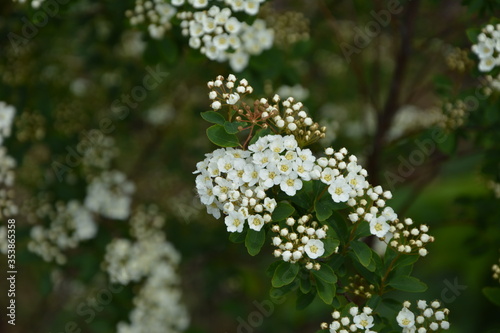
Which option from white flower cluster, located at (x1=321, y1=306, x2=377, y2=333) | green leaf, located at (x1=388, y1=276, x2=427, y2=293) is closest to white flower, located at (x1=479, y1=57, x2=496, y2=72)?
green leaf, located at (x1=388, y1=276, x2=427, y2=293)

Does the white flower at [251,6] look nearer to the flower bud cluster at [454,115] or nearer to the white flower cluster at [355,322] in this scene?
the flower bud cluster at [454,115]

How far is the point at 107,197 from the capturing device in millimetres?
4191

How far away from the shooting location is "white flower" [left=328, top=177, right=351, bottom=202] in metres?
2.18

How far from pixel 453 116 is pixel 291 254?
1.74m

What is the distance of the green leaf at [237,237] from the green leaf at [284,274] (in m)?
0.21

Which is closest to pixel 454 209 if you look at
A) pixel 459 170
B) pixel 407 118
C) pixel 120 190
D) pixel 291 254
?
pixel 407 118

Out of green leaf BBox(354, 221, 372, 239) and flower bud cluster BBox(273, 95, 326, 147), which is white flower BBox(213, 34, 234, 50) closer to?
flower bud cluster BBox(273, 95, 326, 147)

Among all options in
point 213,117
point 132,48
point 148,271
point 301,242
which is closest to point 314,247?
point 301,242

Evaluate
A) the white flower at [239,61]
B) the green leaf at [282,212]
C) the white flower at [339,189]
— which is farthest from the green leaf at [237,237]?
the white flower at [239,61]

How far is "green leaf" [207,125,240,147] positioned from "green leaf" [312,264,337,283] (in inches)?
24.9

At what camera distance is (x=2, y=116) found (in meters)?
3.44

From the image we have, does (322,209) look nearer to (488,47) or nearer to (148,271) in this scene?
(488,47)

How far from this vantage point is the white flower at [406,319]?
2.29 metres

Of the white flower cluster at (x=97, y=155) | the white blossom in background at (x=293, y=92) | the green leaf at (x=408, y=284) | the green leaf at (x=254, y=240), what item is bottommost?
the white flower cluster at (x=97, y=155)
